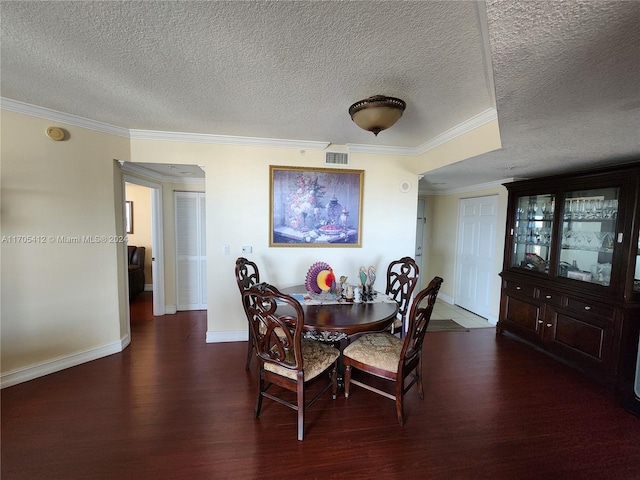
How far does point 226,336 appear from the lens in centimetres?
332

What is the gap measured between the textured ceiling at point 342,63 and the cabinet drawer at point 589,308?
1.41 meters

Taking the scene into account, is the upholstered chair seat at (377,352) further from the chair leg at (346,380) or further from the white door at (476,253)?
the white door at (476,253)

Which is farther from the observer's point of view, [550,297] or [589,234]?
[550,297]

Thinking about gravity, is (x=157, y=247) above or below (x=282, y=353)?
above

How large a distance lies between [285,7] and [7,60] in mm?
1875

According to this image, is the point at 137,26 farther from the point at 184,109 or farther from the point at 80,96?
the point at 80,96

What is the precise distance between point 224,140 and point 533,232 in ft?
13.1

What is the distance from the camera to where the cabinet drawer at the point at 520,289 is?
3.25 metres

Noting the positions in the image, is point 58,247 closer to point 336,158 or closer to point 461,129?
point 336,158

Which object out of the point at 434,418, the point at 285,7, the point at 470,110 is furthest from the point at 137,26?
the point at 434,418

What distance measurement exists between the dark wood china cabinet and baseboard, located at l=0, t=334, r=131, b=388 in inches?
189

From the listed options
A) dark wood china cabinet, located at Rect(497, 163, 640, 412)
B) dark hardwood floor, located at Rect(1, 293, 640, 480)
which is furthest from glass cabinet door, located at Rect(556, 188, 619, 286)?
dark hardwood floor, located at Rect(1, 293, 640, 480)

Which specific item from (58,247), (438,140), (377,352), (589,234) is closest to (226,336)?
(58,247)

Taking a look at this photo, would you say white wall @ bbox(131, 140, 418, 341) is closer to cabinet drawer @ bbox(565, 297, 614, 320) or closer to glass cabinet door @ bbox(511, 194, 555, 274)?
glass cabinet door @ bbox(511, 194, 555, 274)
